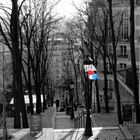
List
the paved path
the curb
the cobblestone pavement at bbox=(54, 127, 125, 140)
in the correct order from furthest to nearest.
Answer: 1. the paved path
2. the cobblestone pavement at bbox=(54, 127, 125, 140)
3. the curb

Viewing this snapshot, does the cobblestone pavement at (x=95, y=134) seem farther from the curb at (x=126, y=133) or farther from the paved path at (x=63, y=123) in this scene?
the paved path at (x=63, y=123)

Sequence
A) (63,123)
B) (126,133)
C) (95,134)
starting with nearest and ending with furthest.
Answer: (126,133), (95,134), (63,123)

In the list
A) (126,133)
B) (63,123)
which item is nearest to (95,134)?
(126,133)

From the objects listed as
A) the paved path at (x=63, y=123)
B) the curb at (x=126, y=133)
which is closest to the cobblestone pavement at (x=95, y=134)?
the curb at (x=126, y=133)

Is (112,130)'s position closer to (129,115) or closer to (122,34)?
(129,115)

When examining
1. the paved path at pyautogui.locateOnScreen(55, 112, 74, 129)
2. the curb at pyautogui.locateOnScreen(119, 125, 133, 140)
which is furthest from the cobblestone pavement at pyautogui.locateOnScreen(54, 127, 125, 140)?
the paved path at pyautogui.locateOnScreen(55, 112, 74, 129)

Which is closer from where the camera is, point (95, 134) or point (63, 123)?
point (95, 134)

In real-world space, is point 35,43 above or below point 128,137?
above

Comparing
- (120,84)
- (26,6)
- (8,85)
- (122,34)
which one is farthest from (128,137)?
(8,85)

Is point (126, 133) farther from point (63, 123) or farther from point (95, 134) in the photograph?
point (63, 123)

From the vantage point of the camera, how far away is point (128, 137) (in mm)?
15836

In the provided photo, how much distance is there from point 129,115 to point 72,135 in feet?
15.5

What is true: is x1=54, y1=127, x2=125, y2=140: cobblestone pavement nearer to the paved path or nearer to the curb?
the curb

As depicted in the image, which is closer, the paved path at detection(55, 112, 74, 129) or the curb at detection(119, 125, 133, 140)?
the curb at detection(119, 125, 133, 140)
